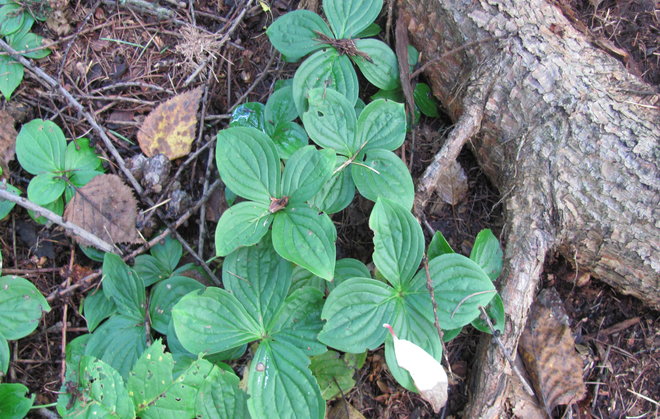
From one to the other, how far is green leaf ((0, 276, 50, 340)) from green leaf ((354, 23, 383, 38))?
87.5 inches

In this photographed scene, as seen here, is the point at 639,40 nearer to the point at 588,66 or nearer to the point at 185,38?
the point at 588,66

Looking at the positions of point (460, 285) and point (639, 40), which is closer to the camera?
point (460, 285)

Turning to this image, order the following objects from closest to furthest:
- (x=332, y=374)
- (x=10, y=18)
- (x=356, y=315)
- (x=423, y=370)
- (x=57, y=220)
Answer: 1. (x=423, y=370)
2. (x=356, y=315)
3. (x=332, y=374)
4. (x=57, y=220)
5. (x=10, y=18)

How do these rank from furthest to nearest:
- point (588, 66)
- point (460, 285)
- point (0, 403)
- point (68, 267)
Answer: point (68, 267), point (588, 66), point (0, 403), point (460, 285)

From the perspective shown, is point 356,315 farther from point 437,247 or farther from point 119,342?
point 119,342

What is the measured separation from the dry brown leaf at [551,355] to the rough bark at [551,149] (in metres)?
0.22

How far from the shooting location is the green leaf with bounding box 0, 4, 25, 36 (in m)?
2.66

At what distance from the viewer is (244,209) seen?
2.08 m

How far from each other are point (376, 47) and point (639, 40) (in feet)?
5.32

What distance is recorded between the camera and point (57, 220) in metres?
2.33

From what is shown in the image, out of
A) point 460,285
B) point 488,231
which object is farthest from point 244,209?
point 488,231

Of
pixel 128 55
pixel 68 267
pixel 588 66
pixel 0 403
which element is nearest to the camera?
pixel 0 403

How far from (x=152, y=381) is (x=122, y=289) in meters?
0.56

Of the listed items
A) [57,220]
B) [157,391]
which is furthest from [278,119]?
[157,391]
